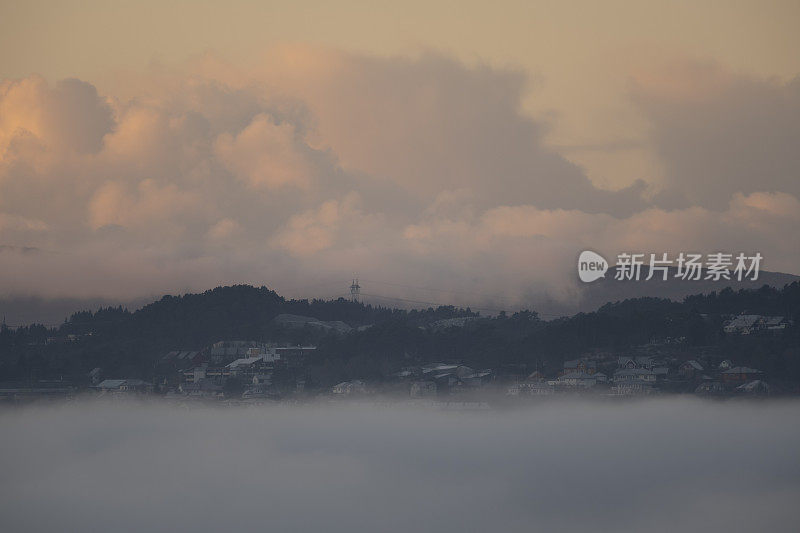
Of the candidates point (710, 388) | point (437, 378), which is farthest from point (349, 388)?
point (710, 388)

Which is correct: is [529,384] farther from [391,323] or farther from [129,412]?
[129,412]

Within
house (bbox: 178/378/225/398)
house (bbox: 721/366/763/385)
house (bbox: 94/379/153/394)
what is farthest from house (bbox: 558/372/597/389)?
house (bbox: 94/379/153/394)

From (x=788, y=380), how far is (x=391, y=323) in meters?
40.1

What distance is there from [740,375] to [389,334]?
35448mm

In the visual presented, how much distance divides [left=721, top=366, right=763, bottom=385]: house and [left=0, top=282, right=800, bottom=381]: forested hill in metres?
3.08

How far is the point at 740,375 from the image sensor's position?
354 feet

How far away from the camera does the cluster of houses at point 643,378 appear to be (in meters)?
107

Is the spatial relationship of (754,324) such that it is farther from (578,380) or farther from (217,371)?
(217,371)

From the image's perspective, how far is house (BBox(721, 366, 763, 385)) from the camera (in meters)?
107

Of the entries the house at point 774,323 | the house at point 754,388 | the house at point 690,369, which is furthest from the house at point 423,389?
the house at point 774,323

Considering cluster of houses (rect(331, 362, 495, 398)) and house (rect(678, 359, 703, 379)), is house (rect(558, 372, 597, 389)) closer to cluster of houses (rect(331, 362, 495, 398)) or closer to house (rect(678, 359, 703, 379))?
house (rect(678, 359, 703, 379))

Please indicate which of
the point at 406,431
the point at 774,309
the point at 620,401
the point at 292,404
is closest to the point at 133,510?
the point at 406,431

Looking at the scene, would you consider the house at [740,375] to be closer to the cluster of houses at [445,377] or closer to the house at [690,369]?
the cluster of houses at [445,377]

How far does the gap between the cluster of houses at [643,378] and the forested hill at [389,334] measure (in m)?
2.68
